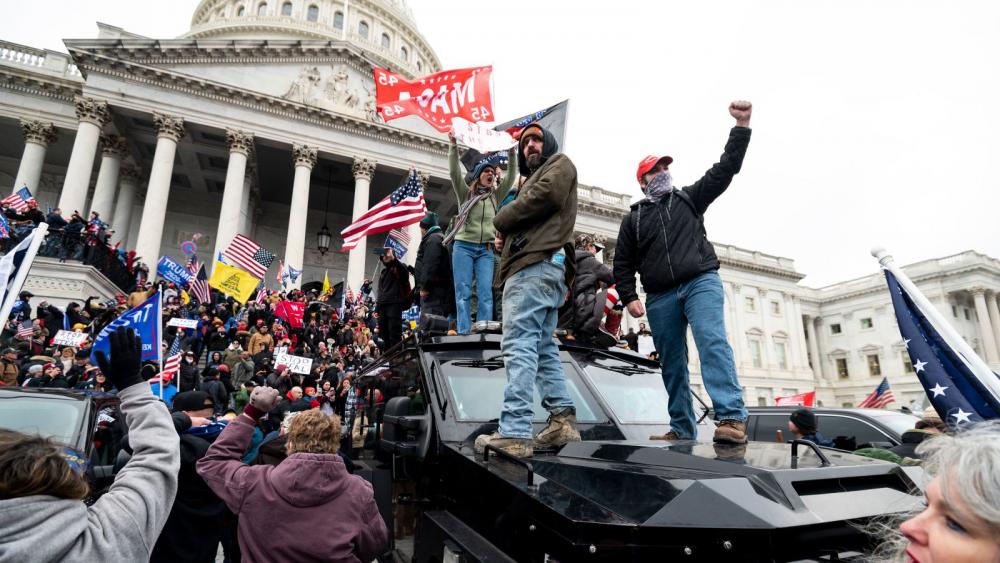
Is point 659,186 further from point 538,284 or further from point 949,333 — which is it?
point 949,333

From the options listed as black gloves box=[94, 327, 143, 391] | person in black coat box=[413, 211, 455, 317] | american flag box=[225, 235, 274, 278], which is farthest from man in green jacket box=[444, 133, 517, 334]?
american flag box=[225, 235, 274, 278]

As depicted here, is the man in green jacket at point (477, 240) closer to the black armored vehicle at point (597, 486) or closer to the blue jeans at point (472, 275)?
the blue jeans at point (472, 275)

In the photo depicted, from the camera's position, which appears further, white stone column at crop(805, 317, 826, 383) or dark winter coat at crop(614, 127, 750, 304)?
white stone column at crop(805, 317, 826, 383)

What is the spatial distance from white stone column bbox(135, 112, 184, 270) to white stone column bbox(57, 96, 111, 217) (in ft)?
7.00

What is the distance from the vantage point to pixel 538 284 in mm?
3291

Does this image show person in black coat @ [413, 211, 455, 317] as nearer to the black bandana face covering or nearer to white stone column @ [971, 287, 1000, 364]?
the black bandana face covering

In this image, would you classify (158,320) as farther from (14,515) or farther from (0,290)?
(14,515)

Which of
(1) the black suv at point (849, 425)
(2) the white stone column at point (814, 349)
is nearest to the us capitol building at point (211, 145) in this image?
(1) the black suv at point (849, 425)

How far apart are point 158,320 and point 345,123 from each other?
77.7 ft

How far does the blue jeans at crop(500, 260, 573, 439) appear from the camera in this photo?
2.92 meters

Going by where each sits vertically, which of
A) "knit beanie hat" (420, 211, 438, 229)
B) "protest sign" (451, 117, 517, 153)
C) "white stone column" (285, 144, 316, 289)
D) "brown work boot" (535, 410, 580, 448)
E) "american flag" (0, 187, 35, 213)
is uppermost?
"white stone column" (285, 144, 316, 289)

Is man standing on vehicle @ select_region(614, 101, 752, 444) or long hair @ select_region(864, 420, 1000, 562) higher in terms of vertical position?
man standing on vehicle @ select_region(614, 101, 752, 444)

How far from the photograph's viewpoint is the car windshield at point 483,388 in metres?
3.35

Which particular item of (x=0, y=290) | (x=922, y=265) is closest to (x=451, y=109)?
(x=0, y=290)
